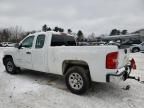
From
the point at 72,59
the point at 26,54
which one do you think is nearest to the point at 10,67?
the point at 26,54

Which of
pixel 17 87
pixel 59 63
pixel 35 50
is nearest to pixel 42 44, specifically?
pixel 35 50

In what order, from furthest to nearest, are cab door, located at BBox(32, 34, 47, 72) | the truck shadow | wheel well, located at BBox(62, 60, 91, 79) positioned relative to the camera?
cab door, located at BBox(32, 34, 47, 72)
the truck shadow
wheel well, located at BBox(62, 60, 91, 79)

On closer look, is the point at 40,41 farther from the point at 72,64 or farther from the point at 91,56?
the point at 91,56

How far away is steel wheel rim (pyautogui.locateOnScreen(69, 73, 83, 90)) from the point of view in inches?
212

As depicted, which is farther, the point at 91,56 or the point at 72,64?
the point at 72,64

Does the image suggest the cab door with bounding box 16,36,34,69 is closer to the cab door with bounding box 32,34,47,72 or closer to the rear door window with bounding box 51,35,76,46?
the cab door with bounding box 32,34,47,72

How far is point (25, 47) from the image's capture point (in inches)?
285

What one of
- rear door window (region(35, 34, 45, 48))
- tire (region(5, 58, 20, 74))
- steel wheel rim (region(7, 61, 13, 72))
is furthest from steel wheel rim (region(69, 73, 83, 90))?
steel wheel rim (region(7, 61, 13, 72))

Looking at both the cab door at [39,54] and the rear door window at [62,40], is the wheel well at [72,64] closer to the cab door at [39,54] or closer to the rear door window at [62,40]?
the cab door at [39,54]

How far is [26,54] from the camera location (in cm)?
709

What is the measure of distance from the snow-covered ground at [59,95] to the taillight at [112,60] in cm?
106

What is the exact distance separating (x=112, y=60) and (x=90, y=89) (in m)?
1.72

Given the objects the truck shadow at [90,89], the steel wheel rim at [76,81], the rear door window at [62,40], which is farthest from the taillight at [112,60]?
the rear door window at [62,40]

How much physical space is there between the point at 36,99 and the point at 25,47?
281 centimetres
